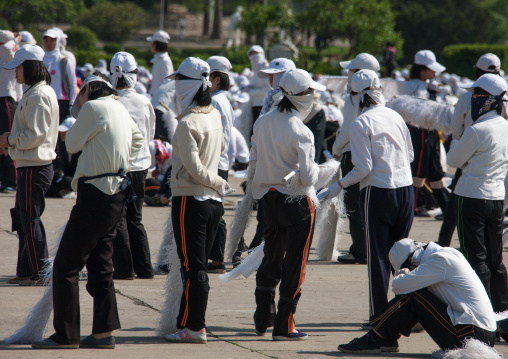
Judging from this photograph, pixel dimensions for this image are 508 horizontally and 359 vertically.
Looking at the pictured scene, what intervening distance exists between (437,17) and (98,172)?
43.5 metres

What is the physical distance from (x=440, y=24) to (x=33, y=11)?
21.9 meters

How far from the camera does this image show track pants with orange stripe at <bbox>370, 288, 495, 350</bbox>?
5121 mm

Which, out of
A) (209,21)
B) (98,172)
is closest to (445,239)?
(98,172)

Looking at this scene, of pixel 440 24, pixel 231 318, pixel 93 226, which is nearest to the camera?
pixel 93 226

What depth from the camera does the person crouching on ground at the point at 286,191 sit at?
17.7 ft

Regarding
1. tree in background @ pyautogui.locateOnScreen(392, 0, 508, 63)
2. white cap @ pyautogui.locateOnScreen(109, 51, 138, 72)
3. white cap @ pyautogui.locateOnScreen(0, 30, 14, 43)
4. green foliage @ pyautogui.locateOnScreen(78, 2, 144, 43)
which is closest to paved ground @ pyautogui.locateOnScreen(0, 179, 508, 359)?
white cap @ pyautogui.locateOnScreen(109, 51, 138, 72)

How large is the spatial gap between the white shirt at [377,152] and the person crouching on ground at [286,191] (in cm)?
35

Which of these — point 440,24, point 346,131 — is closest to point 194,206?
point 346,131

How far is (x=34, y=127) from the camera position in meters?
→ 6.50

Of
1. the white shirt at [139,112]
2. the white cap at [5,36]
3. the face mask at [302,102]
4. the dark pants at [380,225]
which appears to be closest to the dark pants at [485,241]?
the dark pants at [380,225]

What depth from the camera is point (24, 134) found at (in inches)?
256

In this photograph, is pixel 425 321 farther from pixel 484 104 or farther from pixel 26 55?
pixel 26 55

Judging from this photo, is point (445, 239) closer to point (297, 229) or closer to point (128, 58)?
point (297, 229)

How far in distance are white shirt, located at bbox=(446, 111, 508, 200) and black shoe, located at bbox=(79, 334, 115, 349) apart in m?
2.63
